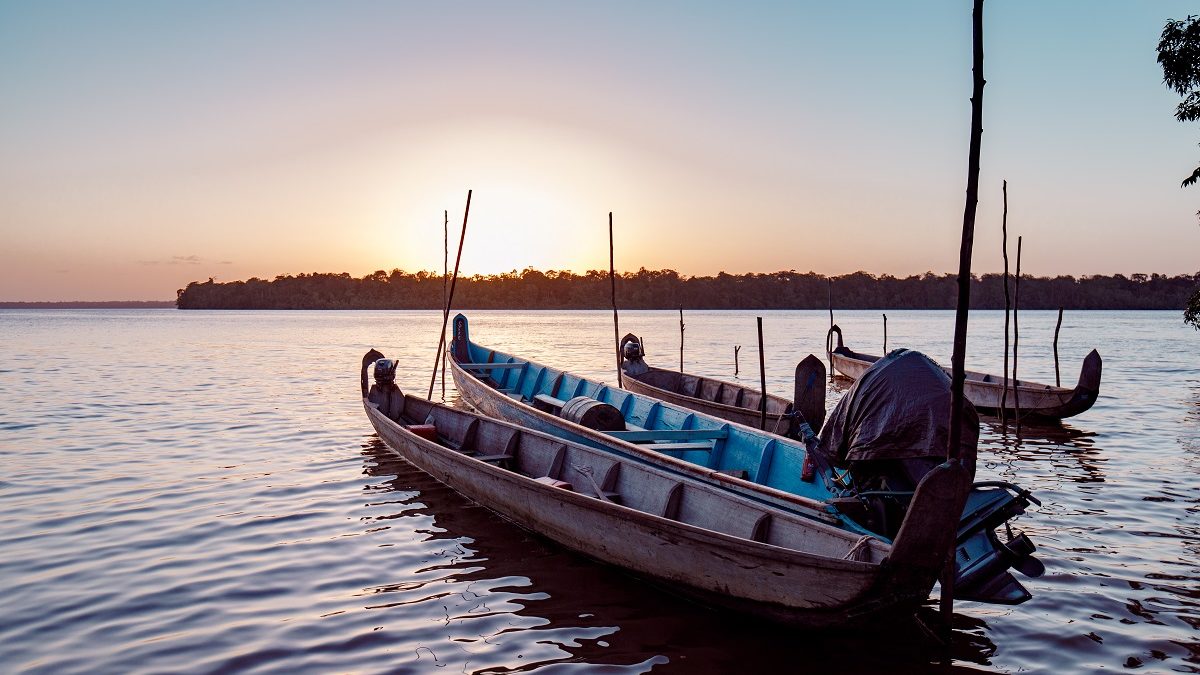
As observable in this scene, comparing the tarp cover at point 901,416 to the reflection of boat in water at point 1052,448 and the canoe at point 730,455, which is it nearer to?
the canoe at point 730,455

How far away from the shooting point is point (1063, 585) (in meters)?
7.72

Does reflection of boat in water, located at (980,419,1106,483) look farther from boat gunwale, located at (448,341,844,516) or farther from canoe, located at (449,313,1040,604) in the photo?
boat gunwale, located at (448,341,844,516)

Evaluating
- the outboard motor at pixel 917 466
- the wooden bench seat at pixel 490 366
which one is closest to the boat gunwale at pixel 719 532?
the outboard motor at pixel 917 466

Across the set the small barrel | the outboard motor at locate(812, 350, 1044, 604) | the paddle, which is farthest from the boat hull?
the paddle

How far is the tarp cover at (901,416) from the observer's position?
255 inches

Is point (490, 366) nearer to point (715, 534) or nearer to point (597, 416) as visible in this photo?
point (597, 416)

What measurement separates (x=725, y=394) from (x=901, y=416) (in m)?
11.4

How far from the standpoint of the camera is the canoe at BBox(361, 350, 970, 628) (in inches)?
217

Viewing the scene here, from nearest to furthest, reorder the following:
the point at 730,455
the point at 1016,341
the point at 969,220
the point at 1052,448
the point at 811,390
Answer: the point at 969,220
the point at 730,455
the point at 811,390
the point at 1052,448
the point at 1016,341

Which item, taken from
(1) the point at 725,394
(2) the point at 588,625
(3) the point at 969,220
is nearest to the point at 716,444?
(2) the point at 588,625

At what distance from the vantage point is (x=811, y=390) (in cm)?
1173

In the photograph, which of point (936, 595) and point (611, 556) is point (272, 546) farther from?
point (936, 595)

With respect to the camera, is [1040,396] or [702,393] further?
[702,393]

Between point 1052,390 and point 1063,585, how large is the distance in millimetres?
11664
